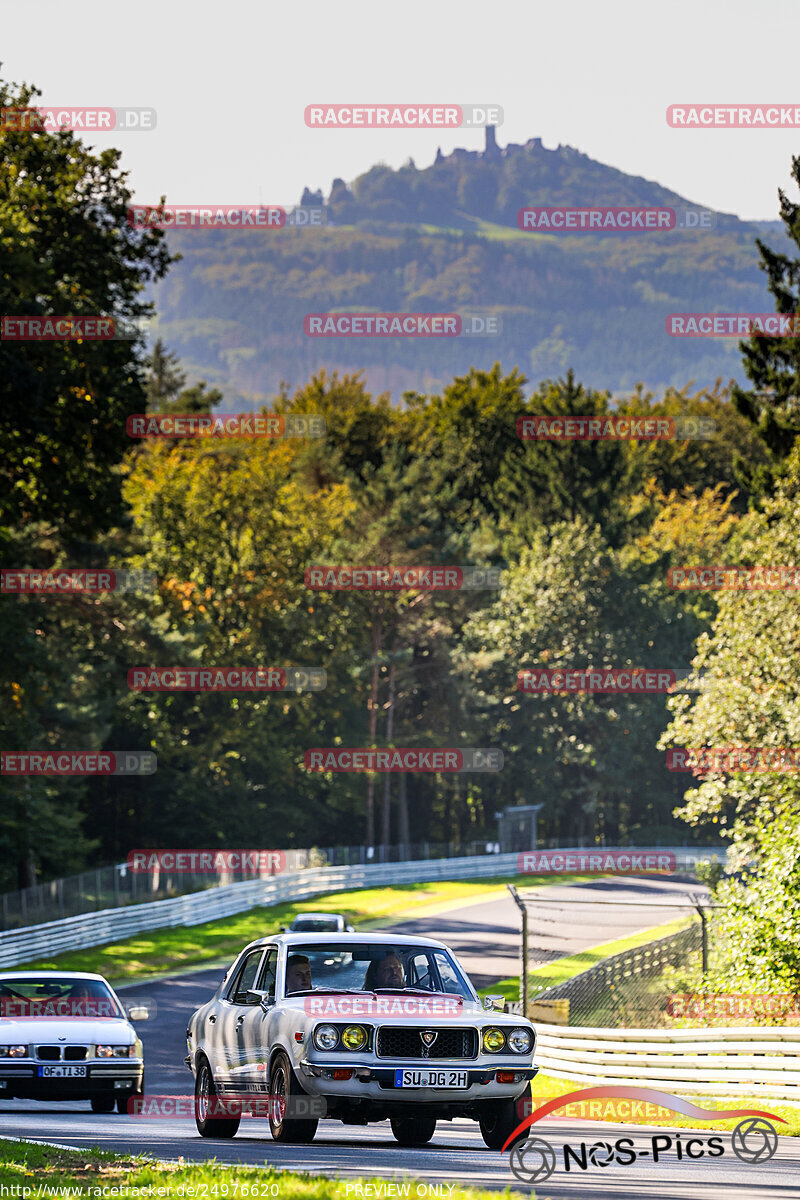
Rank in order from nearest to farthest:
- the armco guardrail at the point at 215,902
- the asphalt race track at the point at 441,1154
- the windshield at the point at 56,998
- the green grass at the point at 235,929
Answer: the asphalt race track at the point at 441,1154, the windshield at the point at 56,998, the armco guardrail at the point at 215,902, the green grass at the point at 235,929

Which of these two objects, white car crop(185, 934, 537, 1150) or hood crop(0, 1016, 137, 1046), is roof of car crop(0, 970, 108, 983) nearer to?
hood crop(0, 1016, 137, 1046)

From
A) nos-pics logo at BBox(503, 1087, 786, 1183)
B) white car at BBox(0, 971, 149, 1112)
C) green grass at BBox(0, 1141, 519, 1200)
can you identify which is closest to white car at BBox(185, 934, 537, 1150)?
nos-pics logo at BBox(503, 1087, 786, 1183)

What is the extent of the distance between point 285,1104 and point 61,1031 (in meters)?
5.11

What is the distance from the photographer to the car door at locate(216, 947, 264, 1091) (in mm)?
11422

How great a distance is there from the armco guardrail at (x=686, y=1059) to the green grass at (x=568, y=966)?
8698 mm

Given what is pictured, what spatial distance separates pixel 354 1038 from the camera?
33.1ft

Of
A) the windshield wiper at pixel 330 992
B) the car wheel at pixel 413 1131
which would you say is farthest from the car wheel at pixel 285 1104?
the car wheel at pixel 413 1131

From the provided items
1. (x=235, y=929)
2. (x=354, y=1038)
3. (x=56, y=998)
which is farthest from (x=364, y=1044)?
(x=235, y=929)

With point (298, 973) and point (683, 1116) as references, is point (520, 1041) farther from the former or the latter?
point (683, 1116)

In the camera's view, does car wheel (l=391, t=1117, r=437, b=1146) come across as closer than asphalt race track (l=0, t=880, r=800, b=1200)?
No

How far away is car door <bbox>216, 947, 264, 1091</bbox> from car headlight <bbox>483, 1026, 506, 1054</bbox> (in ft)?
6.80

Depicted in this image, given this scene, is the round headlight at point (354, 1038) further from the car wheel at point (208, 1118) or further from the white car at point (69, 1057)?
the white car at point (69, 1057)

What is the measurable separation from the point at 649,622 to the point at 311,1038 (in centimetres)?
6801

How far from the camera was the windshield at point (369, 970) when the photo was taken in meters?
11.2
